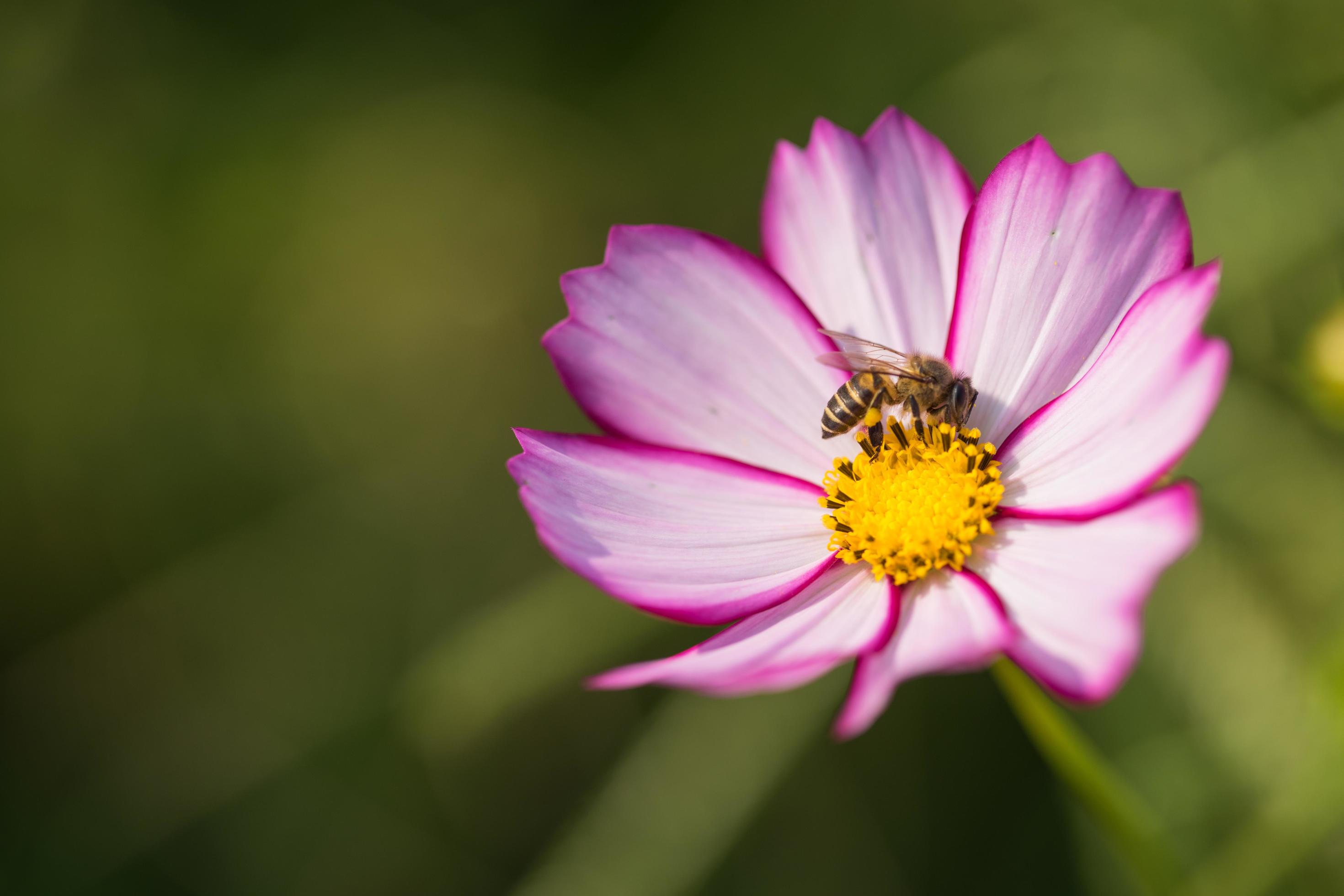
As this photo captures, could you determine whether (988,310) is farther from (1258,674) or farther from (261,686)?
(261,686)

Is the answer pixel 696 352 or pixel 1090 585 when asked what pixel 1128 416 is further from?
pixel 696 352

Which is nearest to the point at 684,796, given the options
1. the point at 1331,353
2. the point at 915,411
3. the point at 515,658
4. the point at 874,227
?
the point at 515,658

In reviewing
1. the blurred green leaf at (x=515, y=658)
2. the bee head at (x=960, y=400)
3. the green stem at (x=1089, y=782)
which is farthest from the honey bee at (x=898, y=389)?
the blurred green leaf at (x=515, y=658)

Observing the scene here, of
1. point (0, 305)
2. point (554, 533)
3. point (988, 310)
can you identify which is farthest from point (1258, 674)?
point (0, 305)

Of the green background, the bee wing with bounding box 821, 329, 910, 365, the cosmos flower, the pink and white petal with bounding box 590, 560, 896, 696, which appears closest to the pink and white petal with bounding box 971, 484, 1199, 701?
the cosmos flower

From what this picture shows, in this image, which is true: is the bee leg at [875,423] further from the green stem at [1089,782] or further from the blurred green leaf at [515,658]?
the blurred green leaf at [515,658]

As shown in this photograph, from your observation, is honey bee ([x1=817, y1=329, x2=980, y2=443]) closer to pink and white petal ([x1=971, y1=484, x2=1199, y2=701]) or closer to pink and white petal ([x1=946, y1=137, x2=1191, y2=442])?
pink and white petal ([x1=946, y1=137, x2=1191, y2=442])
